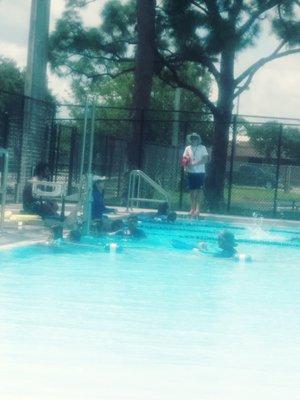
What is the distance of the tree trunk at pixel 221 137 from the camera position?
26047 millimetres

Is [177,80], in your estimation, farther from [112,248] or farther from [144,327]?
[144,327]

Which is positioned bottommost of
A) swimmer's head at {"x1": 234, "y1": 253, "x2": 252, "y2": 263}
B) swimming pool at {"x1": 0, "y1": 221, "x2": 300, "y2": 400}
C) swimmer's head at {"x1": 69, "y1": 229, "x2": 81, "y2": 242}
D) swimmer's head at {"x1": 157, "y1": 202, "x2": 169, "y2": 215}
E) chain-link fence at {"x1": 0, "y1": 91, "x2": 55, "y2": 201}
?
swimming pool at {"x1": 0, "y1": 221, "x2": 300, "y2": 400}

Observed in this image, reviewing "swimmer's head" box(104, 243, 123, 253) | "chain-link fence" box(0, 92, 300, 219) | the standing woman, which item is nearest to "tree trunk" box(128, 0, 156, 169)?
"chain-link fence" box(0, 92, 300, 219)

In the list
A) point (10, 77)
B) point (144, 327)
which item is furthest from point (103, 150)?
point (10, 77)

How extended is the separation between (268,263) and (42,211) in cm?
439

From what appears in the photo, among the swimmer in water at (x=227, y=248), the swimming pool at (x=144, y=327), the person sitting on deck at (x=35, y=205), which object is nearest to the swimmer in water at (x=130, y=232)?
the person sitting on deck at (x=35, y=205)

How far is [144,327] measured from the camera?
7102mm

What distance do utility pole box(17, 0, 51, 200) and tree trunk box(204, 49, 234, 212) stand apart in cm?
532

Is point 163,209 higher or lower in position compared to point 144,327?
higher

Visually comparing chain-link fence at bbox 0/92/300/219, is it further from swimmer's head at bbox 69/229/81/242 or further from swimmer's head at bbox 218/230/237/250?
swimmer's head at bbox 218/230/237/250

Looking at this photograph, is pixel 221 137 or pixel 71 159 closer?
pixel 71 159

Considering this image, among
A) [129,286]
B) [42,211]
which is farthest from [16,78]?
[129,286]

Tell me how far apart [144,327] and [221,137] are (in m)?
19.5

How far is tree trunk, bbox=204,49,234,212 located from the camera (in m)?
26.0
